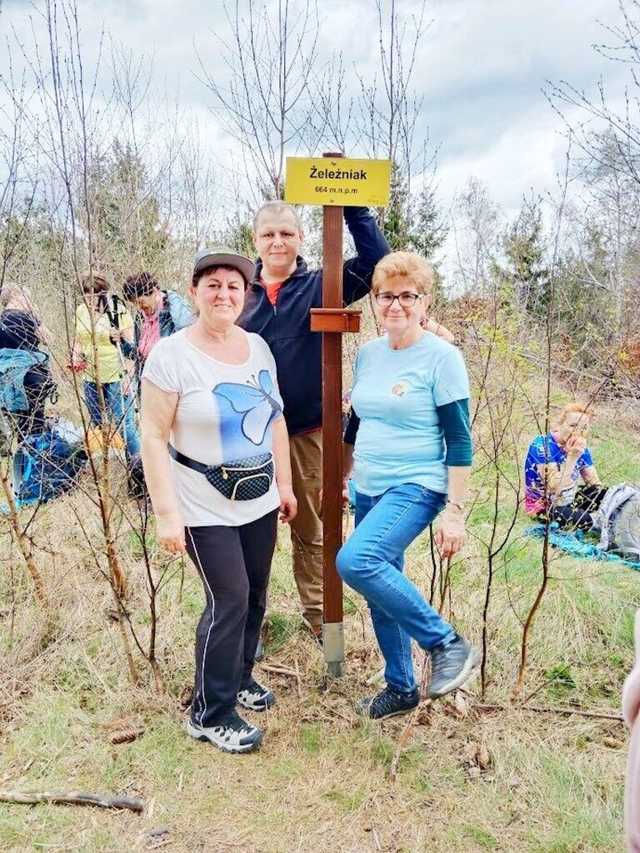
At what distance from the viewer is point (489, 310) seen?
2803mm

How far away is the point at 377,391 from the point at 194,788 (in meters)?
1.59

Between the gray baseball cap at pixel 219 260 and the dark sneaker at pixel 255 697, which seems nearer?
the gray baseball cap at pixel 219 260

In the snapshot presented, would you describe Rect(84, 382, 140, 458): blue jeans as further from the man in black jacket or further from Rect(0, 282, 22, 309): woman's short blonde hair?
the man in black jacket

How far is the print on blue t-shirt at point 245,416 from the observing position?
223 centimetres

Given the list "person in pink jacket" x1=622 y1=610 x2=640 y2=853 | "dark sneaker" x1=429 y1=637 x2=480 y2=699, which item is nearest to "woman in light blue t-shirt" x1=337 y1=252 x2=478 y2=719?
"dark sneaker" x1=429 y1=637 x2=480 y2=699

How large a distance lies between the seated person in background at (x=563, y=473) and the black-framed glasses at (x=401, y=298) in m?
0.78

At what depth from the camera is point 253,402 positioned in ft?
7.58

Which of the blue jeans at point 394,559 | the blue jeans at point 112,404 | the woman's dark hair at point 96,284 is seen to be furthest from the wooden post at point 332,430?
the woman's dark hair at point 96,284

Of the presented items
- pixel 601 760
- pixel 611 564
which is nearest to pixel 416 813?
pixel 601 760

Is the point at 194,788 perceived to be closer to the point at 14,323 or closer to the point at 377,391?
the point at 377,391

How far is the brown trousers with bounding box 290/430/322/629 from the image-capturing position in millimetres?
2904

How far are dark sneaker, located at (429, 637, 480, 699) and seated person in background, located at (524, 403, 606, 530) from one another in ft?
2.23

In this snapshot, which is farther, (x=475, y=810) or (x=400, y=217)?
(x=400, y=217)

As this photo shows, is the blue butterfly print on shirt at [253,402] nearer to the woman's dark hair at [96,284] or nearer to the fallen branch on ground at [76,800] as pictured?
the woman's dark hair at [96,284]
